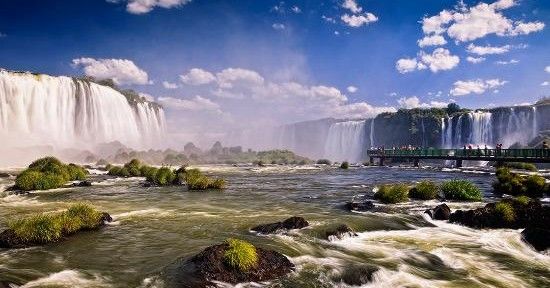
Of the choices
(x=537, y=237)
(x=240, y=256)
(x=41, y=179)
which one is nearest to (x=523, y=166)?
(x=537, y=237)

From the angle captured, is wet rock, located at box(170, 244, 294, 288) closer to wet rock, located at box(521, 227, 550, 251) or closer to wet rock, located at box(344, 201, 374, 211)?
wet rock, located at box(521, 227, 550, 251)

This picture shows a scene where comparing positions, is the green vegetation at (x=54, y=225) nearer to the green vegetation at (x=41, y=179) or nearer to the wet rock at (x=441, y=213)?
the wet rock at (x=441, y=213)

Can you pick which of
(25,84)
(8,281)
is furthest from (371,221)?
(25,84)

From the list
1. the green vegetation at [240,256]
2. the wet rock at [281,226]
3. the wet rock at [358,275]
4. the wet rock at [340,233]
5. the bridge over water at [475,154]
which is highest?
the bridge over water at [475,154]

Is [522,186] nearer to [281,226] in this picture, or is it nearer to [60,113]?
[281,226]

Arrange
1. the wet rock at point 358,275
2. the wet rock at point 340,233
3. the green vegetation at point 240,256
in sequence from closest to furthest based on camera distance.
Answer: the green vegetation at point 240,256
the wet rock at point 358,275
the wet rock at point 340,233

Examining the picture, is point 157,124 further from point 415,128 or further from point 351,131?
point 415,128

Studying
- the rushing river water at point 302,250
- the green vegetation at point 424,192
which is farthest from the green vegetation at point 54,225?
the green vegetation at point 424,192
